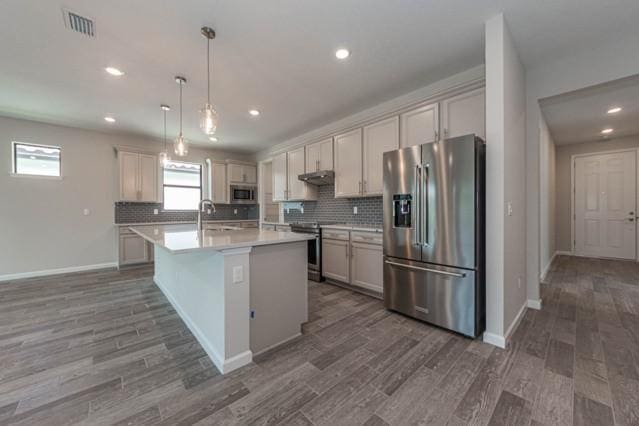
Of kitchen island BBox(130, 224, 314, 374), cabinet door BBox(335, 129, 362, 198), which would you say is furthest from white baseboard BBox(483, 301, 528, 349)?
cabinet door BBox(335, 129, 362, 198)

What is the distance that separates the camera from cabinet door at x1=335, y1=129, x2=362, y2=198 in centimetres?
386

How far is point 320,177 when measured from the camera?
4375 mm

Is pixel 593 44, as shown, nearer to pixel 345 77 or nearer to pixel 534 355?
pixel 345 77

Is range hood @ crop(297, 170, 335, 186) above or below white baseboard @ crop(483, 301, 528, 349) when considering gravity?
above

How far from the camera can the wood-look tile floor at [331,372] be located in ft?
4.78

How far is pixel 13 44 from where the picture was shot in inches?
90.7

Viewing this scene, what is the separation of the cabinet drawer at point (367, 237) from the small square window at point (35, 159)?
5.43 m

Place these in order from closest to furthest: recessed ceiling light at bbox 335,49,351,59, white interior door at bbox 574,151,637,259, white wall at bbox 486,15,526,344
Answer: white wall at bbox 486,15,526,344
recessed ceiling light at bbox 335,49,351,59
white interior door at bbox 574,151,637,259

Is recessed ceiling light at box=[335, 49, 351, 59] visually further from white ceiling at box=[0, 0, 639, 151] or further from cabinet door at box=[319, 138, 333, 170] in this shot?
cabinet door at box=[319, 138, 333, 170]

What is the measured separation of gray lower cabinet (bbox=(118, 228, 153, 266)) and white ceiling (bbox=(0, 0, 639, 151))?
237cm

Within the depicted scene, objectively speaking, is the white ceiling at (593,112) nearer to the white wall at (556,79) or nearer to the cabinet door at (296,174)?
the white wall at (556,79)

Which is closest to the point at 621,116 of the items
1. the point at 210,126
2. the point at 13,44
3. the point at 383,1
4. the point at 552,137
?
the point at 552,137

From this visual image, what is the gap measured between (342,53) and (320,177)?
2144 millimetres

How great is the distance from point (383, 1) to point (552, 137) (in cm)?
546
